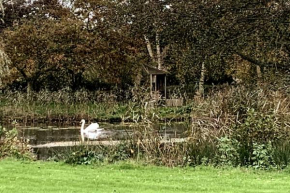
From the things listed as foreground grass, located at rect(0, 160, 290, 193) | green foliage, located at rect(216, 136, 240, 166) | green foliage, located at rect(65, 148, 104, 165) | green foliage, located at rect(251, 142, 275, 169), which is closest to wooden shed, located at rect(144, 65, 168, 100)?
green foliage, located at rect(65, 148, 104, 165)

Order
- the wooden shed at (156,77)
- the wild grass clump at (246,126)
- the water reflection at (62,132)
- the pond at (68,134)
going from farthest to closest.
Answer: the wooden shed at (156,77) → the water reflection at (62,132) → the pond at (68,134) → the wild grass clump at (246,126)

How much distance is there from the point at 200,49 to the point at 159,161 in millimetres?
4011

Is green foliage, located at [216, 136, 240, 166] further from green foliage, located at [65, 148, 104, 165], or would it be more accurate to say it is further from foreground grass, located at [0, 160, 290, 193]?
green foliage, located at [65, 148, 104, 165]

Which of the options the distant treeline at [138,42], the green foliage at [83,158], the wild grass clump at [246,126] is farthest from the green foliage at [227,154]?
the distant treeline at [138,42]

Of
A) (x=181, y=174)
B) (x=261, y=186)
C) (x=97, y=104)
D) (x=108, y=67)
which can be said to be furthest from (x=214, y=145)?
(x=108, y=67)

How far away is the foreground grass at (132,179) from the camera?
254 inches

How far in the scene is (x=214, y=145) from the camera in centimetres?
938

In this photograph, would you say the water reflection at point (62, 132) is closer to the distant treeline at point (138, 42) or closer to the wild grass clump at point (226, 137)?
the distant treeline at point (138, 42)

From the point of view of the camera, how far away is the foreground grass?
6.46 m

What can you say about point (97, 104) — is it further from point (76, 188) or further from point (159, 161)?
point (76, 188)

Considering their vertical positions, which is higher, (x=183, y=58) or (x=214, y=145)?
(x=183, y=58)

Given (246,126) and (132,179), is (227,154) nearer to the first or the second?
(246,126)

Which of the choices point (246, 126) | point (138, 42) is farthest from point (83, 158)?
point (138, 42)

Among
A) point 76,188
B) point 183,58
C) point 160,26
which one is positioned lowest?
point 76,188
